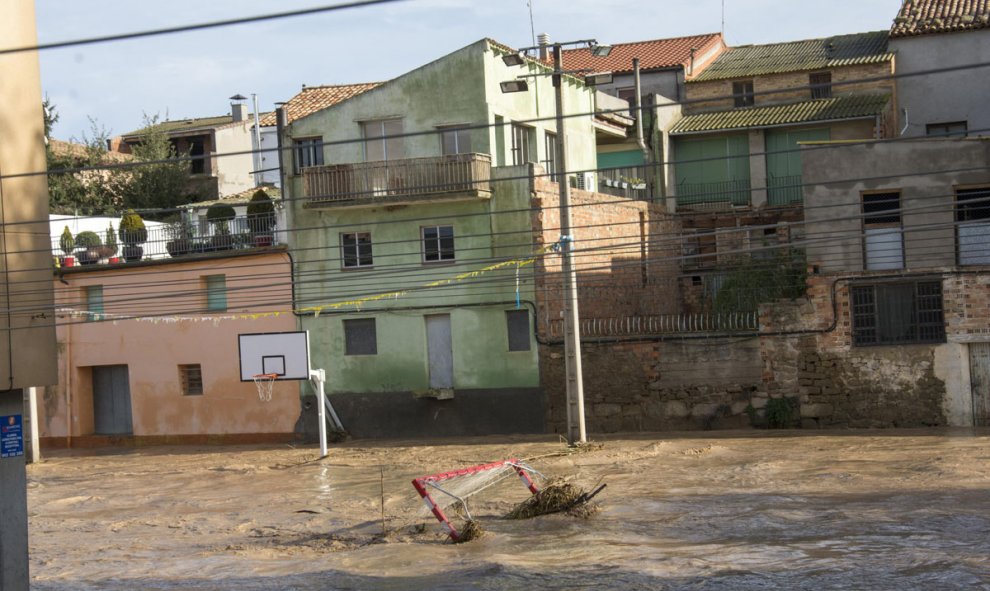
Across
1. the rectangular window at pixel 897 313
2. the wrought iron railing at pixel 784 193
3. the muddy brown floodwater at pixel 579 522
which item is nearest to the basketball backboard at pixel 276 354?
the muddy brown floodwater at pixel 579 522

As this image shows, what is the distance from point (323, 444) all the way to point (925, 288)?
14.9 metres

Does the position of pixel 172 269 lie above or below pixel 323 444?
above

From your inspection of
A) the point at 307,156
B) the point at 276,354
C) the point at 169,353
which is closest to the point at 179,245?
the point at 169,353

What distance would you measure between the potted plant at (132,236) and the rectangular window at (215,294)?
305 cm

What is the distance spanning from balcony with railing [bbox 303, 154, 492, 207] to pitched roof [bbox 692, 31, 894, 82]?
1992cm

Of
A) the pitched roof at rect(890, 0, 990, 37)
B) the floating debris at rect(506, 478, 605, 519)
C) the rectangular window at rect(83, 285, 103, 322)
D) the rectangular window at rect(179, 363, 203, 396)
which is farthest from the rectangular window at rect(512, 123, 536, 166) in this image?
the pitched roof at rect(890, 0, 990, 37)

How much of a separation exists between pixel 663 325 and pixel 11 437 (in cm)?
1891

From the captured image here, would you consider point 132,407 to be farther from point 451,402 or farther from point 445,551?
point 445,551

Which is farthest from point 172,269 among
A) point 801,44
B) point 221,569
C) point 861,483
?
point 801,44

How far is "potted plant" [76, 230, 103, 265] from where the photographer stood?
36572 mm

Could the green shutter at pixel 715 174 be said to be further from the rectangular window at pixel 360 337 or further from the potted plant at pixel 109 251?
the potted plant at pixel 109 251

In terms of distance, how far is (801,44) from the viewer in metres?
50.4

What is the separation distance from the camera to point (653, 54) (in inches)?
2030

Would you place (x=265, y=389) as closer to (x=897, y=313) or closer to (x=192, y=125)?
(x=897, y=313)
